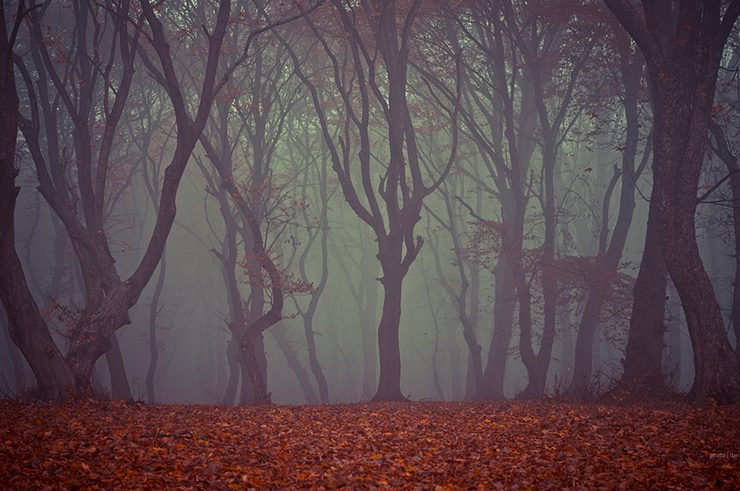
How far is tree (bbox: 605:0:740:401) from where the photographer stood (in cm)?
922

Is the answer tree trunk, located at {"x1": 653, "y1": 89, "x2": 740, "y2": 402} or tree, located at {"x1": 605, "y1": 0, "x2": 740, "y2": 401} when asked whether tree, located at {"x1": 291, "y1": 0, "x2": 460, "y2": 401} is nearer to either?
tree, located at {"x1": 605, "y1": 0, "x2": 740, "y2": 401}

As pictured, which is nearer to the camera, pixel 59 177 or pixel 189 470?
pixel 189 470

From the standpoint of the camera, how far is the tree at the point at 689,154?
9.22 meters

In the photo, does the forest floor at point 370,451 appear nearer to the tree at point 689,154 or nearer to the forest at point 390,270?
the forest at point 390,270

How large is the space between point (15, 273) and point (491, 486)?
7.43m

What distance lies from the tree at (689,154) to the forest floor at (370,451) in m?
1.37

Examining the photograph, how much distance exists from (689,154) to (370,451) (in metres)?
7.32

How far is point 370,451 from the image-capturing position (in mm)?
5859

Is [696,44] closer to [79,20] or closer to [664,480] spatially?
[664,480]

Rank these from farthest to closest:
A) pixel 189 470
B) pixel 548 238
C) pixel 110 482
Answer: pixel 548 238 → pixel 189 470 → pixel 110 482

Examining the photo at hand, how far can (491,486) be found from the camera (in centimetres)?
473

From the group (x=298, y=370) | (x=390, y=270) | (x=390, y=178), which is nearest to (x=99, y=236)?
(x=390, y=270)

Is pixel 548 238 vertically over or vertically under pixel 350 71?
under

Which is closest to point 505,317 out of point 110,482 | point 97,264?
point 97,264
